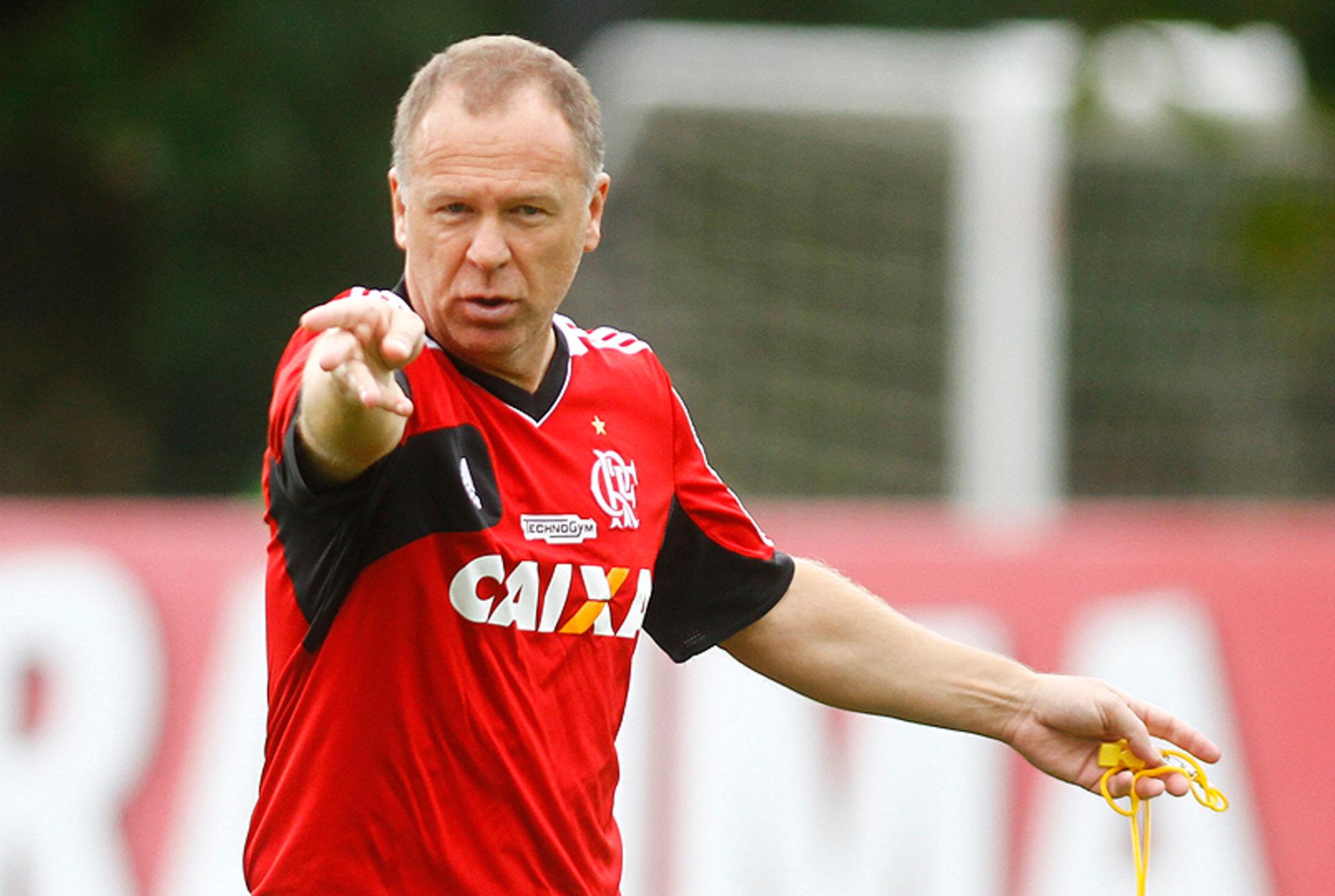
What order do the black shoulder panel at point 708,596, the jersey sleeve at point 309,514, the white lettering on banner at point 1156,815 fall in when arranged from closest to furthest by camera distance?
the jersey sleeve at point 309,514 < the black shoulder panel at point 708,596 < the white lettering on banner at point 1156,815

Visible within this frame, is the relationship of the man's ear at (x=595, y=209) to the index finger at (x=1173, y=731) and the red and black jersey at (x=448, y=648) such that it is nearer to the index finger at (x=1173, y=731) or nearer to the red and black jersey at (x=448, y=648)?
the red and black jersey at (x=448, y=648)

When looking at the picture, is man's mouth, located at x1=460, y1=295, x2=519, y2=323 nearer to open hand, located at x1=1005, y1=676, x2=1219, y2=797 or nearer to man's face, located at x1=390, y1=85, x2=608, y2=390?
man's face, located at x1=390, y1=85, x2=608, y2=390

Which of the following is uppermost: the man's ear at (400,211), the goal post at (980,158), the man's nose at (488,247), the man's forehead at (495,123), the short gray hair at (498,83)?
the goal post at (980,158)

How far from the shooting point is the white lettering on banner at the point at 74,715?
19.9ft

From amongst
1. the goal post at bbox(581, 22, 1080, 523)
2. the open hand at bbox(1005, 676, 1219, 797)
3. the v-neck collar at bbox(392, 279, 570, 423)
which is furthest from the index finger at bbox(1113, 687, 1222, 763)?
the goal post at bbox(581, 22, 1080, 523)

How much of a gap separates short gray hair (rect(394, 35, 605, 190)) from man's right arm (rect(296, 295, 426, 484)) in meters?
0.45

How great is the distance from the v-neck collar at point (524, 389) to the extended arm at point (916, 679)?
621 millimetres

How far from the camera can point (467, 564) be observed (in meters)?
2.83

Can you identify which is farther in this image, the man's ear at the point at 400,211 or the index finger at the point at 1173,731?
the index finger at the point at 1173,731

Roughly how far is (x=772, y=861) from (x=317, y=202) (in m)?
12.0

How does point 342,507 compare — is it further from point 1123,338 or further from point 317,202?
point 317,202

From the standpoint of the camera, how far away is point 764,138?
10.8 metres

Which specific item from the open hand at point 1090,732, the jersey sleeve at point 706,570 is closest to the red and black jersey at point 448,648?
the jersey sleeve at point 706,570

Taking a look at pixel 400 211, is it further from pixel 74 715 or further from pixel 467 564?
pixel 74 715
